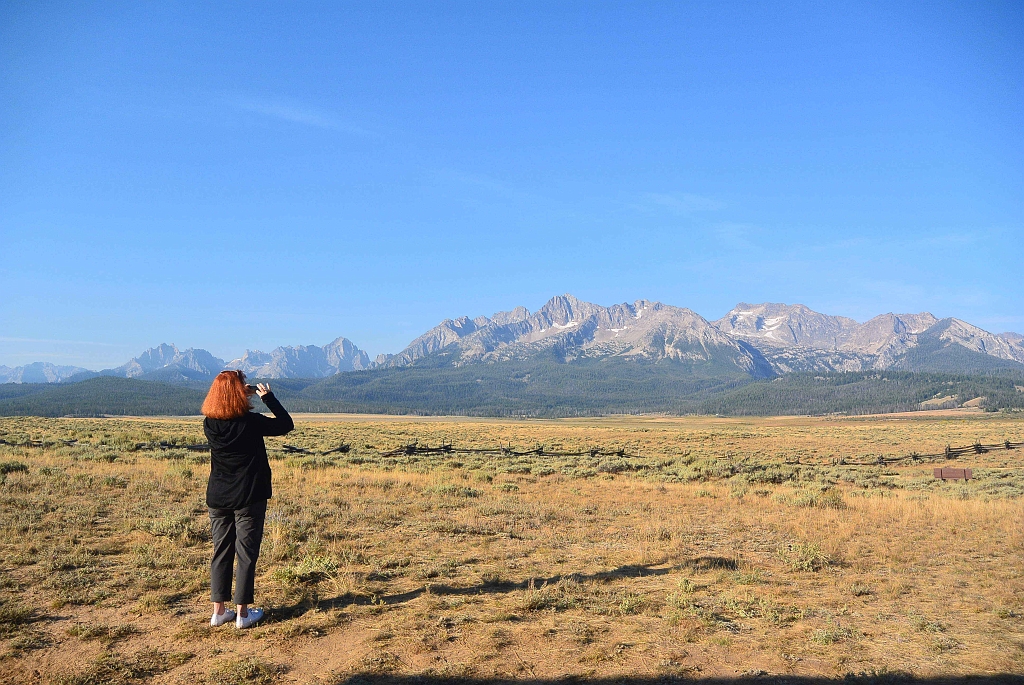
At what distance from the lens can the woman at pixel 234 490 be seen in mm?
6102

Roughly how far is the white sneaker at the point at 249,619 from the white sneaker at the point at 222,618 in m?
0.08

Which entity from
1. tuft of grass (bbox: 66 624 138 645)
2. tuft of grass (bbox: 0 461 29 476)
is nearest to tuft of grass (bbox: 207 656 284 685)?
tuft of grass (bbox: 66 624 138 645)

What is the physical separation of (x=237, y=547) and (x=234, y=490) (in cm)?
64

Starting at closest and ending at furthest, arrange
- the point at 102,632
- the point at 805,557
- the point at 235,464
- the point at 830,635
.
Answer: the point at 102,632 → the point at 830,635 → the point at 235,464 → the point at 805,557

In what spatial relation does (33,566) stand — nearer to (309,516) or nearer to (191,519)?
(191,519)

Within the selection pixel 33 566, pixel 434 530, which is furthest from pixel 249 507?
pixel 434 530

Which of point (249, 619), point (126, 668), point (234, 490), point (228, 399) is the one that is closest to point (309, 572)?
point (249, 619)

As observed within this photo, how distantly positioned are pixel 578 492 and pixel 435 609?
11757 millimetres

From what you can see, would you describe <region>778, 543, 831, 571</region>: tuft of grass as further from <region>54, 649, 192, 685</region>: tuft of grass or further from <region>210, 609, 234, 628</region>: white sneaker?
<region>54, 649, 192, 685</region>: tuft of grass

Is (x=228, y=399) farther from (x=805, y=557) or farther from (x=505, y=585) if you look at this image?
(x=805, y=557)

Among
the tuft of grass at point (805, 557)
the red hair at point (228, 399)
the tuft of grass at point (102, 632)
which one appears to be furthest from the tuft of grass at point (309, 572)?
the tuft of grass at point (805, 557)

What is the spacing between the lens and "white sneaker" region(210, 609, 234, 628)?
6.08 m

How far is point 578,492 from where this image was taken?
18.1 metres

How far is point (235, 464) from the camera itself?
20.4 feet
